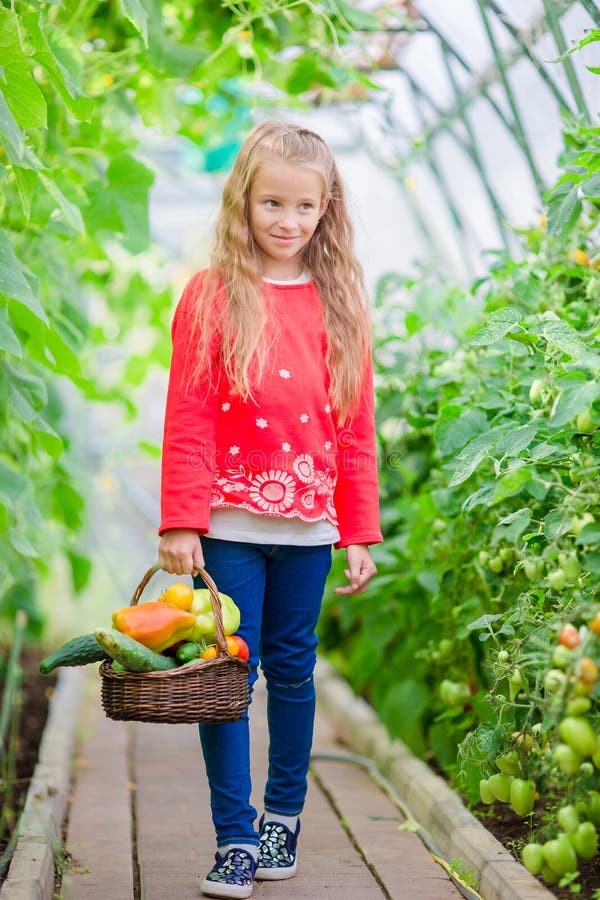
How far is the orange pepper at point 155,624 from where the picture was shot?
1.87m

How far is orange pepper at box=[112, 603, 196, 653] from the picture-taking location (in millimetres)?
1868

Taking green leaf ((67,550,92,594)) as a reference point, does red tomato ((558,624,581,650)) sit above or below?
above

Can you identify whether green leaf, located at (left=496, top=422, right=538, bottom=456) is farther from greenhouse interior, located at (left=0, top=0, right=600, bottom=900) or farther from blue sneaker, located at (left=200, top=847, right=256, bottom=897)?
blue sneaker, located at (left=200, top=847, right=256, bottom=897)

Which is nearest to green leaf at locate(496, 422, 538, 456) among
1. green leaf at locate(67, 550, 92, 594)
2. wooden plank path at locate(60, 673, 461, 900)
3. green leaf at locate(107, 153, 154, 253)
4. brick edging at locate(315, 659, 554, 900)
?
brick edging at locate(315, 659, 554, 900)

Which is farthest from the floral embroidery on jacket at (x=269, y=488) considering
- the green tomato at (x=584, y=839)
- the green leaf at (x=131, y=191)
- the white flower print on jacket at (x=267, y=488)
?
the green leaf at (x=131, y=191)

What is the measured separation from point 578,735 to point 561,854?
230mm

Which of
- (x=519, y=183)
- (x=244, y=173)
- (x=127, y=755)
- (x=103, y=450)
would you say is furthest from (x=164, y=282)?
(x=244, y=173)

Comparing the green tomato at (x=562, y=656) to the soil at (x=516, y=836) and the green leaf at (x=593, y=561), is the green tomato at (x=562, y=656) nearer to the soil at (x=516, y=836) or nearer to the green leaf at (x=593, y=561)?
the green leaf at (x=593, y=561)

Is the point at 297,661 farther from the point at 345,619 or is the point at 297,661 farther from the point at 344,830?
the point at 345,619

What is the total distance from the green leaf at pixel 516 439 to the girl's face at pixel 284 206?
0.55 meters

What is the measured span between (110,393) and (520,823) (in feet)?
7.79

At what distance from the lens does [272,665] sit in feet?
7.19

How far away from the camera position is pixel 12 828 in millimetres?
2445

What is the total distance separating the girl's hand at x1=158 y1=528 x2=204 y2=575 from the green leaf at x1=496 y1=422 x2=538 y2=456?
1.79 ft
